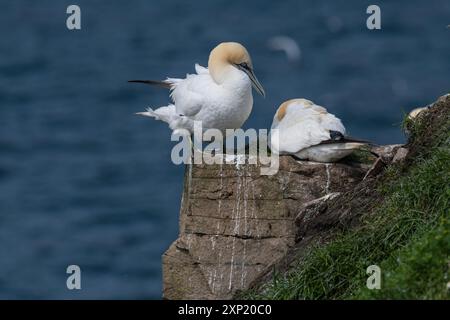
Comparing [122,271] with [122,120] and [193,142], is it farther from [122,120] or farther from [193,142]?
[193,142]

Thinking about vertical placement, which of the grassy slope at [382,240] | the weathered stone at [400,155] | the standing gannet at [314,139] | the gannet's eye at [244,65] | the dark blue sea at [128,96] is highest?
the dark blue sea at [128,96]

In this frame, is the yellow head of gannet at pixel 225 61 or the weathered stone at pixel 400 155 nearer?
the weathered stone at pixel 400 155

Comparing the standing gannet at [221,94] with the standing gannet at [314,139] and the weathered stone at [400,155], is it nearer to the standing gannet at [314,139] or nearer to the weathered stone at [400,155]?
the standing gannet at [314,139]

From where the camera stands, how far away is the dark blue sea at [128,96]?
3328 centimetres

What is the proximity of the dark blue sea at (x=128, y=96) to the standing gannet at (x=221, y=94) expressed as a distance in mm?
15940

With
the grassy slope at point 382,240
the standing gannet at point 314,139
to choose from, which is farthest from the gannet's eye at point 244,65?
the grassy slope at point 382,240

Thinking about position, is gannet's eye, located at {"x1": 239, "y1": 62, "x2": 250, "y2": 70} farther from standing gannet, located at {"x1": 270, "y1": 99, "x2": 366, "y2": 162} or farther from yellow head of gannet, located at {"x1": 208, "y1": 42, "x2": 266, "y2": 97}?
standing gannet, located at {"x1": 270, "y1": 99, "x2": 366, "y2": 162}

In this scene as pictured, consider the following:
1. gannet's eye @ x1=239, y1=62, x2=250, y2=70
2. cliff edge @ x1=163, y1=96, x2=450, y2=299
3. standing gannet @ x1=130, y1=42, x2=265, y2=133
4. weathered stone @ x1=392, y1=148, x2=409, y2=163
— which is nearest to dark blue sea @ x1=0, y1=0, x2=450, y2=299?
standing gannet @ x1=130, y1=42, x2=265, y2=133

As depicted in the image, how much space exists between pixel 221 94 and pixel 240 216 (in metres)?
1.38

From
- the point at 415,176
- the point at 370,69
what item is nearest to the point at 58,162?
the point at 370,69

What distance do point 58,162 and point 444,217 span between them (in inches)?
1063

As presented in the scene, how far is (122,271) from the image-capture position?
3162cm

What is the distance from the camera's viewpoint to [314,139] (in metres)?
13.5

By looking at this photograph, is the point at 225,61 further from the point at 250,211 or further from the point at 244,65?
the point at 250,211
